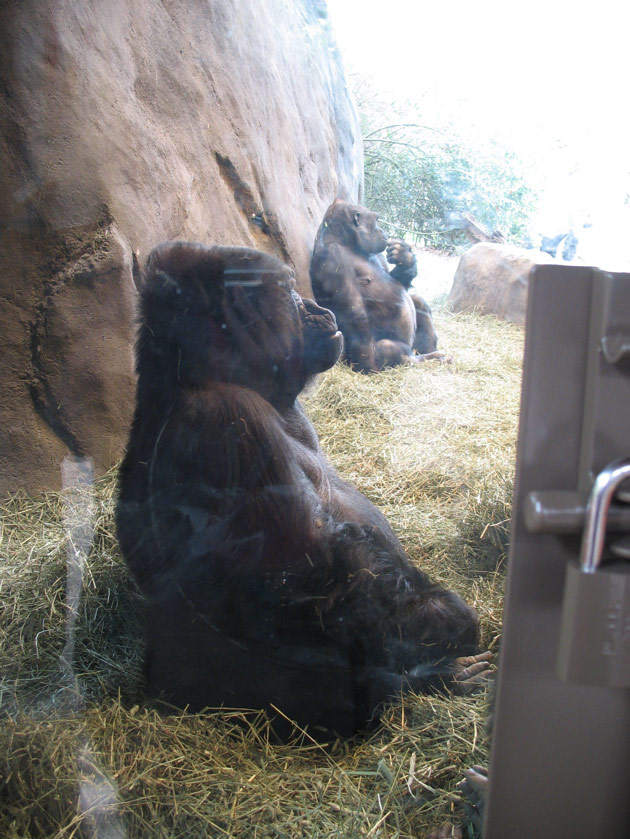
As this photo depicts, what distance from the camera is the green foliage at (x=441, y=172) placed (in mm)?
1877

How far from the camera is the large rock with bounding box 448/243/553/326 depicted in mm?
1864

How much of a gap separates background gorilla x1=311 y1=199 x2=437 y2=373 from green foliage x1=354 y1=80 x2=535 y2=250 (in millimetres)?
179

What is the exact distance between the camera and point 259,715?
1.62 m

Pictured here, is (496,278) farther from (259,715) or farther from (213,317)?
(259,715)

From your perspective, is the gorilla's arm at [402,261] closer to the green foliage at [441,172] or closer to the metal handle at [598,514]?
the green foliage at [441,172]

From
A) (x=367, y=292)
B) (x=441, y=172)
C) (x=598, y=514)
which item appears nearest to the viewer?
(x=598, y=514)

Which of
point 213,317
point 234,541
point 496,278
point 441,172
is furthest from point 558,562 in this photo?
point 441,172

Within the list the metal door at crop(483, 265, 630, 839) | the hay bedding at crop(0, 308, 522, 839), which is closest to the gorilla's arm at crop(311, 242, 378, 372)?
the hay bedding at crop(0, 308, 522, 839)

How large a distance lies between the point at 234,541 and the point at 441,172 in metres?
1.33

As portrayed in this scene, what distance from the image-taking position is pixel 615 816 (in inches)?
31.2

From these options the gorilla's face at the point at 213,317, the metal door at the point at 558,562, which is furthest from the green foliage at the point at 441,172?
the metal door at the point at 558,562

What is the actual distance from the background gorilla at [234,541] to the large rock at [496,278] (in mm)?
731

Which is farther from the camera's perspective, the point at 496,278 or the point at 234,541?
the point at 496,278

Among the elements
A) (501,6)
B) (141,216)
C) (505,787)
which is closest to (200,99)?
(141,216)
